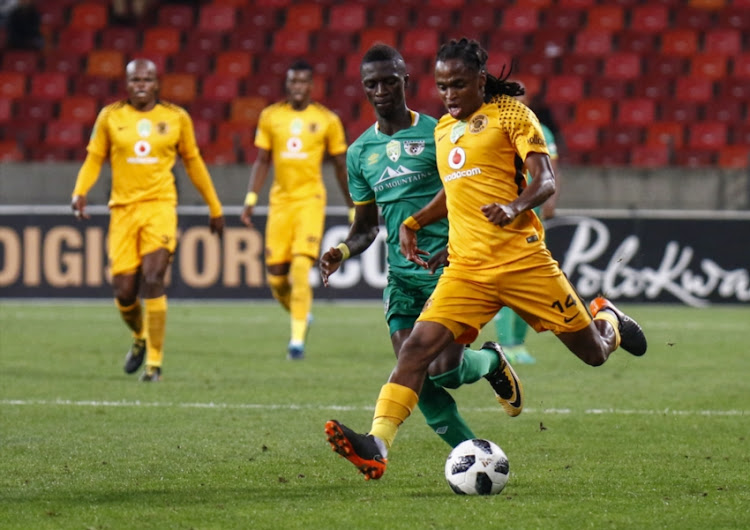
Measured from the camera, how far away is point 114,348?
11789mm

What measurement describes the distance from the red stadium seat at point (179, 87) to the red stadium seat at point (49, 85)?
60.7 inches

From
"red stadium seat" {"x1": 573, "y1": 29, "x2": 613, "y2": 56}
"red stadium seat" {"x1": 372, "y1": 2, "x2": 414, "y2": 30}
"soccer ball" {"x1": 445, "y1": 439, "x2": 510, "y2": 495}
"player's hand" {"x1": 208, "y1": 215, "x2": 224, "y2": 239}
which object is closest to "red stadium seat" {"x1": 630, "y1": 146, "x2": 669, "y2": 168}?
"red stadium seat" {"x1": 573, "y1": 29, "x2": 613, "y2": 56}

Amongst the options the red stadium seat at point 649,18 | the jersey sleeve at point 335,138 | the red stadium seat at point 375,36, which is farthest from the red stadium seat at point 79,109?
the jersey sleeve at point 335,138

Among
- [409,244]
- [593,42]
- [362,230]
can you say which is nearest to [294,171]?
[362,230]

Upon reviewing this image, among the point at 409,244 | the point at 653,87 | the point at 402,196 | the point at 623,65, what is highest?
the point at 402,196

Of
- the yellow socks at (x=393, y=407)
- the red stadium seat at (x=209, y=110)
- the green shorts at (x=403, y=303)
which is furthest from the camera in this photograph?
the red stadium seat at (x=209, y=110)

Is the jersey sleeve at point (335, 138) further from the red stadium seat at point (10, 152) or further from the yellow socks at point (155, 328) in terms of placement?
the red stadium seat at point (10, 152)

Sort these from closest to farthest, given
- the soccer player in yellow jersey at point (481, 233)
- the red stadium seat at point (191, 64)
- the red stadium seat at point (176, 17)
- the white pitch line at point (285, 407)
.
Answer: the soccer player in yellow jersey at point (481, 233), the white pitch line at point (285, 407), the red stadium seat at point (191, 64), the red stadium seat at point (176, 17)

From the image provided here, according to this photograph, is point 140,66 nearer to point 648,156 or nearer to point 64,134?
point 64,134

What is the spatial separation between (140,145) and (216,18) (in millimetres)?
12963

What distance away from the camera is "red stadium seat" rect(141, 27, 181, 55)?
2166 cm

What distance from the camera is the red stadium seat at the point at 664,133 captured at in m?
19.8

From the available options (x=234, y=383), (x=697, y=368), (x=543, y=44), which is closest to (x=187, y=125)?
(x=234, y=383)

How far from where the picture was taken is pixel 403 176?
5945 mm
